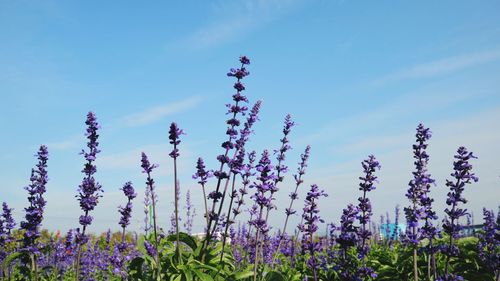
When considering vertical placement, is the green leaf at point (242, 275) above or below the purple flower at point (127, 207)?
below

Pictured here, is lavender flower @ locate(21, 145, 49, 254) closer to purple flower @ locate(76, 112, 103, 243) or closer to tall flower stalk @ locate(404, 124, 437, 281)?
purple flower @ locate(76, 112, 103, 243)

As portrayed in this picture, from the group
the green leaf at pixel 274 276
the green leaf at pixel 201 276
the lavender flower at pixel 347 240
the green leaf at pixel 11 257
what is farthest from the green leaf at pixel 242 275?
the green leaf at pixel 11 257

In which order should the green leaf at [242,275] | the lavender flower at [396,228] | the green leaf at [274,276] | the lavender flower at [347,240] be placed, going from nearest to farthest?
the lavender flower at [347,240] < the green leaf at [242,275] < the green leaf at [274,276] < the lavender flower at [396,228]

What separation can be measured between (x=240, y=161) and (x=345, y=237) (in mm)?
2043

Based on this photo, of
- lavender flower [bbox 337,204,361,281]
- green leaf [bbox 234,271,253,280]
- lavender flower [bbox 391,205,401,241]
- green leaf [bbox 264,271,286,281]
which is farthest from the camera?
lavender flower [bbox 391,205,401,241]

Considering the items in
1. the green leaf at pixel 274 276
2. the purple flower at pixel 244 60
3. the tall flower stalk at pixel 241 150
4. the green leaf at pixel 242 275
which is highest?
the purple flower at pixel 244 60

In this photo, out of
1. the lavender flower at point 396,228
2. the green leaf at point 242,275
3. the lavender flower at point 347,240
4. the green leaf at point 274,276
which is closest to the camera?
the lavender flower at point 347,240

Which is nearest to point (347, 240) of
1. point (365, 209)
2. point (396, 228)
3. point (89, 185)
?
point (365, 209)

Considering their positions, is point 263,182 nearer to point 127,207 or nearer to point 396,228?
point 127,207

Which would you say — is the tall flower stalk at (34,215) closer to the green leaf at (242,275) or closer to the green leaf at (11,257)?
the green leaf at (11,257)

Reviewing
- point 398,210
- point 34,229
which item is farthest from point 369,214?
point 398,210

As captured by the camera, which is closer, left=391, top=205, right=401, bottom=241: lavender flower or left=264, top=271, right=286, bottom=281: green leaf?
left=264, top=271, right=286, bottom=281: green leaf

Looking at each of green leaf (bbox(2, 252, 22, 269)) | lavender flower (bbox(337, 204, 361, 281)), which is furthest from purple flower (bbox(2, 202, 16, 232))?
lavender flower (bbox(337, 204, 361, 281))

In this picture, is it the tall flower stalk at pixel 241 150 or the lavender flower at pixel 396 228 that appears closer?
the tall flower stalk at pixel 241 150
